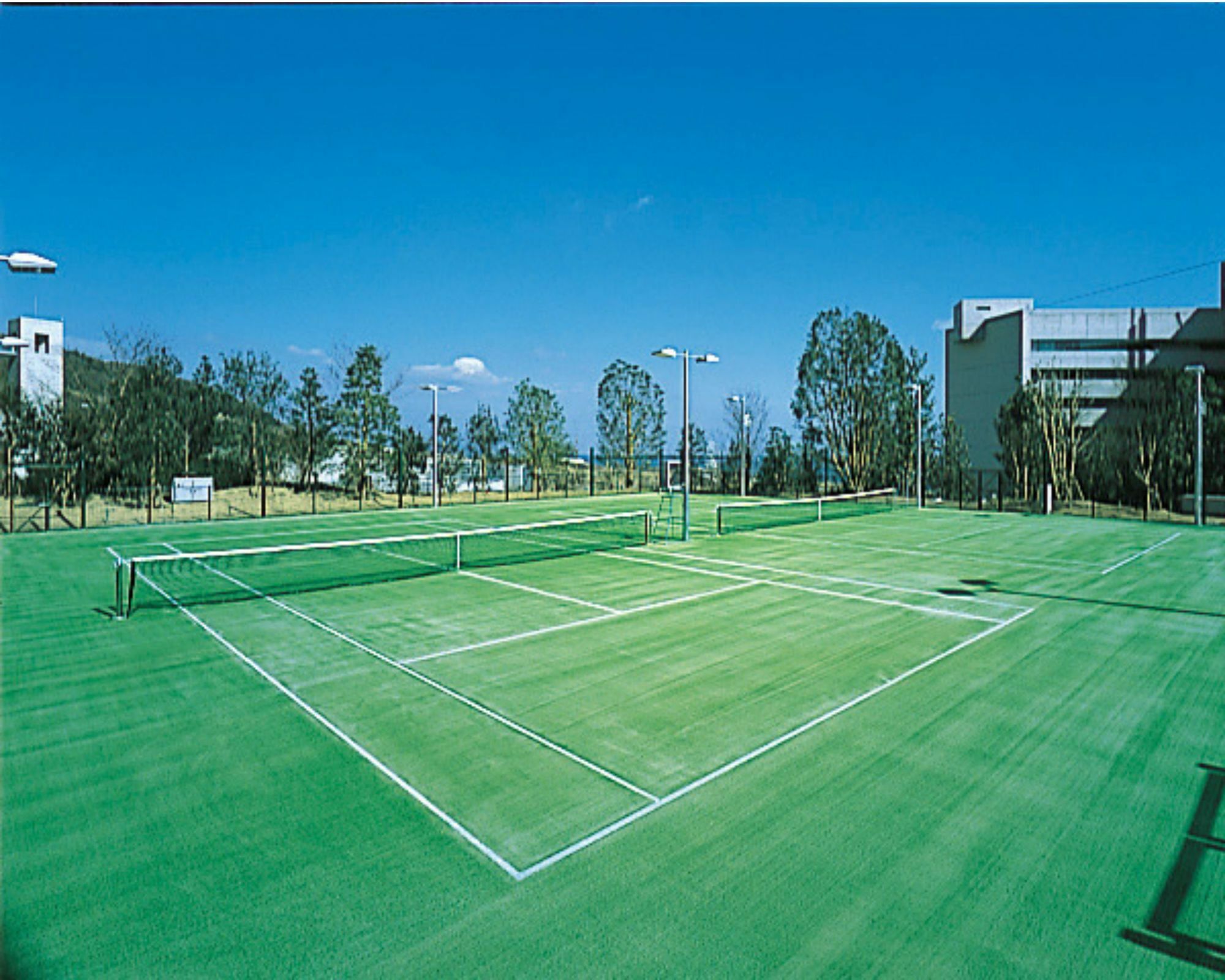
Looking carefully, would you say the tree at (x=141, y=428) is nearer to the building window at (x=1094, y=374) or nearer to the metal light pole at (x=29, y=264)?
the metal light pole at (x=29, y=264)

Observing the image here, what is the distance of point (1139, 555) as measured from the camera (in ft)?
58.3

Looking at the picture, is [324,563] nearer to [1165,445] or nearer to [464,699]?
[464,699]

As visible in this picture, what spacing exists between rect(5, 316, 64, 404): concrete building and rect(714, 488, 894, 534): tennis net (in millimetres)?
32852

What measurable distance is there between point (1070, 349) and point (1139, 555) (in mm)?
36879

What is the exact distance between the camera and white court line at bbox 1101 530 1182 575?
51.0 feet

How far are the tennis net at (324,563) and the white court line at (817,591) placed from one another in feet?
7.54

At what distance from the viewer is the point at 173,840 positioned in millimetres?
4828

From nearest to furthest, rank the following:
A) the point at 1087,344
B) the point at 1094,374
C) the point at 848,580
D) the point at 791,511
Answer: the point at 848,580, the point at 791,511, the point at 1094,374, the point at 1087,344

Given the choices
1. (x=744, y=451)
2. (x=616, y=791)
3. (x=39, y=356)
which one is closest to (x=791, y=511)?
(x=744, y=451)

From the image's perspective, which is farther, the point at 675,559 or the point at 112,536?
the point at 112,536

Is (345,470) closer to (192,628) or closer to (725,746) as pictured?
(192,628)

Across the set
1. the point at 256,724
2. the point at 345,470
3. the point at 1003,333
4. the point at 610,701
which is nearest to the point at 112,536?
the point at 345,470

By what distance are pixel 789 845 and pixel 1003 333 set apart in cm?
5322

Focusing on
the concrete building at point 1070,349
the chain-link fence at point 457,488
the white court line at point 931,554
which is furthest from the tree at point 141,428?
the concrete building at point 1070,349
